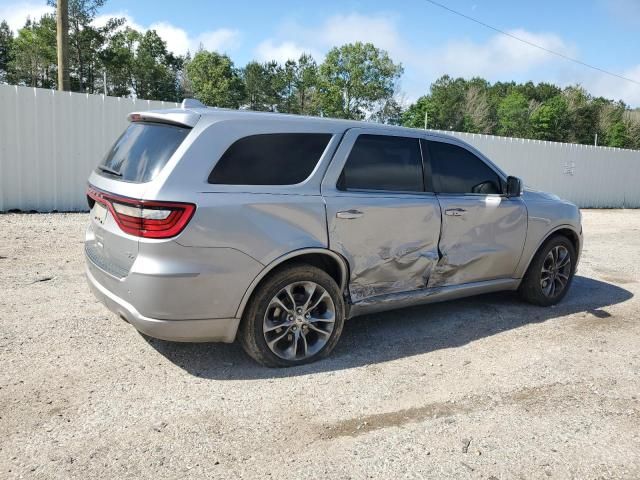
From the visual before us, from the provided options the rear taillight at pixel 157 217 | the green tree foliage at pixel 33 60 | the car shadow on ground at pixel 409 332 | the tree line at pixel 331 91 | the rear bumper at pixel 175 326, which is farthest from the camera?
the tree line at pixel 331 91

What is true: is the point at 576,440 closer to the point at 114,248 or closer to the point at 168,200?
the point at 168,200

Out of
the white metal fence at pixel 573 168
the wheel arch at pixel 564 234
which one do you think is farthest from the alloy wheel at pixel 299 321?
the white metal fence at pixel 573 168

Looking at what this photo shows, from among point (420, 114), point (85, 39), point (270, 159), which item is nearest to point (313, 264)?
point (270, 159)

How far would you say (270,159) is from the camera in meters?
3.60

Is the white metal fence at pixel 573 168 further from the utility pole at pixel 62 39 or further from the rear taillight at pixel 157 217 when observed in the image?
the rear taillight at pixel 157 217

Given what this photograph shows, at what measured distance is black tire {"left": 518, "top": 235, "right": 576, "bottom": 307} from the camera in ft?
17.7

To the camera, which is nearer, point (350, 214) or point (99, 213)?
point (99, 213)

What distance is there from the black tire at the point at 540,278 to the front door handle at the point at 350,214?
2.46 metres

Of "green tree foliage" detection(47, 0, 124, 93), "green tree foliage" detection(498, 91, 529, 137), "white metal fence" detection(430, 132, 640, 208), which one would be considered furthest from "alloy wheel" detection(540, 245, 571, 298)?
"green tree foliage" detection(498, 91, 529, 137)

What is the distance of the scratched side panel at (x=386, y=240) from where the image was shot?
3879 millimetres

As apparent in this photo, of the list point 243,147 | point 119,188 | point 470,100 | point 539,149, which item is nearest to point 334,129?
point 243,147

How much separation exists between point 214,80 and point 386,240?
7072 centimetres

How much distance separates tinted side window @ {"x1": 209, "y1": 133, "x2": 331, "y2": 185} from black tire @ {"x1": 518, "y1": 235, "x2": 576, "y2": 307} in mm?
2826

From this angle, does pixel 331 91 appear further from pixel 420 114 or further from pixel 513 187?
pixel 513 187
